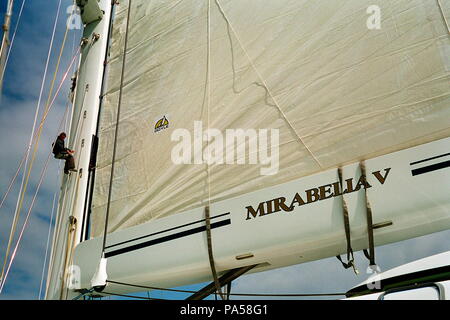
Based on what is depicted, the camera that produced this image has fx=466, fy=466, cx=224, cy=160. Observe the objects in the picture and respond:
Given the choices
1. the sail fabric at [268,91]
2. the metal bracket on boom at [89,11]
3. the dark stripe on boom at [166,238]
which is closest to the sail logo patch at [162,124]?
the sail fabric at [268,91]

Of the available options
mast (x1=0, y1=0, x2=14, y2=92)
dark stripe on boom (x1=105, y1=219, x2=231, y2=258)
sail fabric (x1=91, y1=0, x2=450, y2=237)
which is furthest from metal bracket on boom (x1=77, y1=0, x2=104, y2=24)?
dark stripe on boom (x1=105, y1=219, x2=231, y2=258)

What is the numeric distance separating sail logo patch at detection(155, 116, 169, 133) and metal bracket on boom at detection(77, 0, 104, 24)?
1380 mm

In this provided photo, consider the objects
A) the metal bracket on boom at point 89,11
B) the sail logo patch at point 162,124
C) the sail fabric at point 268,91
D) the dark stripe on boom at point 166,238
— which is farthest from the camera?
the metal bracket on boom at point 89,11

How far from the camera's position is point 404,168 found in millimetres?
1861

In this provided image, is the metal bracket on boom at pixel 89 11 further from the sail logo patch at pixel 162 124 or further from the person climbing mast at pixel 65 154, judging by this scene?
the sail logo patch at pixel 162 124

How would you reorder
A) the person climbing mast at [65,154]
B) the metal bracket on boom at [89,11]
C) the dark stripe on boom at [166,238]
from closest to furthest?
the dark stripe on boom at [166,238] → the person climbing mast at [65,154] → the metal bracket on boom at [89,11]

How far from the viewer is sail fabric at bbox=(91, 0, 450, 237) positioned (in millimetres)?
2072

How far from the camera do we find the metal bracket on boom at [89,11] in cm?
365

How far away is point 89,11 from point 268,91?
2.02m

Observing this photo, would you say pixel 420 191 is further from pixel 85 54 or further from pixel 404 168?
pixel 85 54

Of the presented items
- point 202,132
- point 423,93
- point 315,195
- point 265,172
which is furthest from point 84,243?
point 423,93
